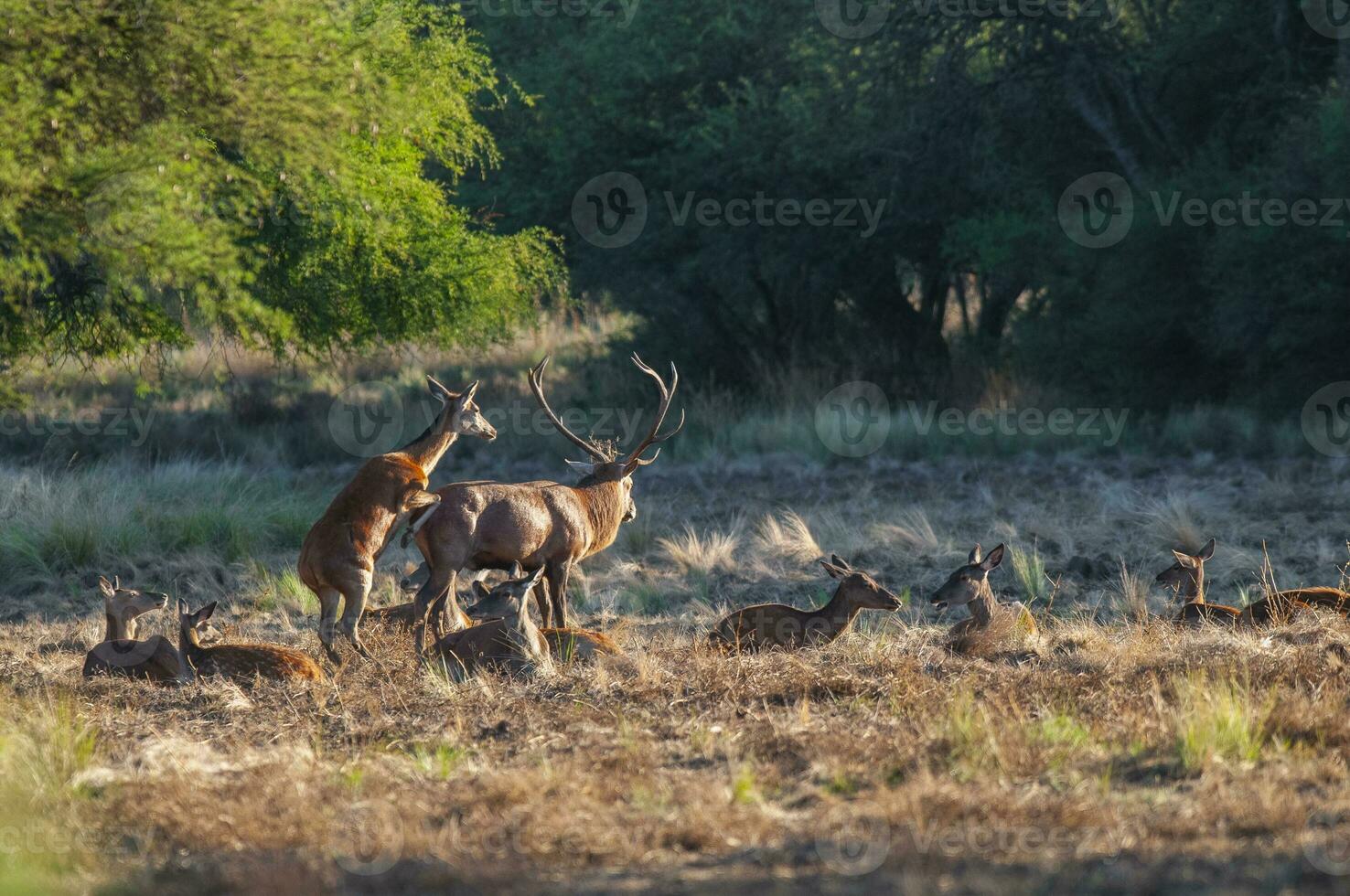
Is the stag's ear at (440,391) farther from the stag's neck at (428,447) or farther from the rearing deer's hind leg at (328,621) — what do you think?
the rearing deer's hind leg at (328,621)

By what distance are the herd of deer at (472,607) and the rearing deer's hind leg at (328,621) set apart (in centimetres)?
1

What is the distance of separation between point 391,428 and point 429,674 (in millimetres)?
16540

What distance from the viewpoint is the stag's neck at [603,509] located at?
1082 cm

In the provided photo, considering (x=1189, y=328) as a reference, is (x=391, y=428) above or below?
below

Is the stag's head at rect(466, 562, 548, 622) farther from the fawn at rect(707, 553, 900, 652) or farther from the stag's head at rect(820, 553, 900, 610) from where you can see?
the stag's head at rect(820, 553, 900, 610)

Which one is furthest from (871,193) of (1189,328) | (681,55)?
(1189,328)

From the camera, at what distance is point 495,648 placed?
8938 mm

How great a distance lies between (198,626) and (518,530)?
2.16 metres

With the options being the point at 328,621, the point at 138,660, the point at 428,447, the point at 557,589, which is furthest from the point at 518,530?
the point at 138,660

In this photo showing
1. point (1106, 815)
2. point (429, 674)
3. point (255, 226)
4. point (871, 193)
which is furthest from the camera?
point (871, 193)

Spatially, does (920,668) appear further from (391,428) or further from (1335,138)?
(391,428)

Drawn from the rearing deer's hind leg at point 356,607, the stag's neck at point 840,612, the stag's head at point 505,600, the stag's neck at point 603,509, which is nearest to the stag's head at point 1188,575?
the stag's neck at point 840,612

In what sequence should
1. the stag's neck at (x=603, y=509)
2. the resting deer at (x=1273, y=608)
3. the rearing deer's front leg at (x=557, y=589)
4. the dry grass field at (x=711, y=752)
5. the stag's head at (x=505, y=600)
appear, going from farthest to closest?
the stag's neck at (x=603, y=509) → the rearing deer's front leg at (x=557, y=589) → the resting deer at (x=1273, y=608) → the stag's head at (x=505, y=600) → the dry grass field at (x=711, y=752)

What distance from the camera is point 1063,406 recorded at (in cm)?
2161
